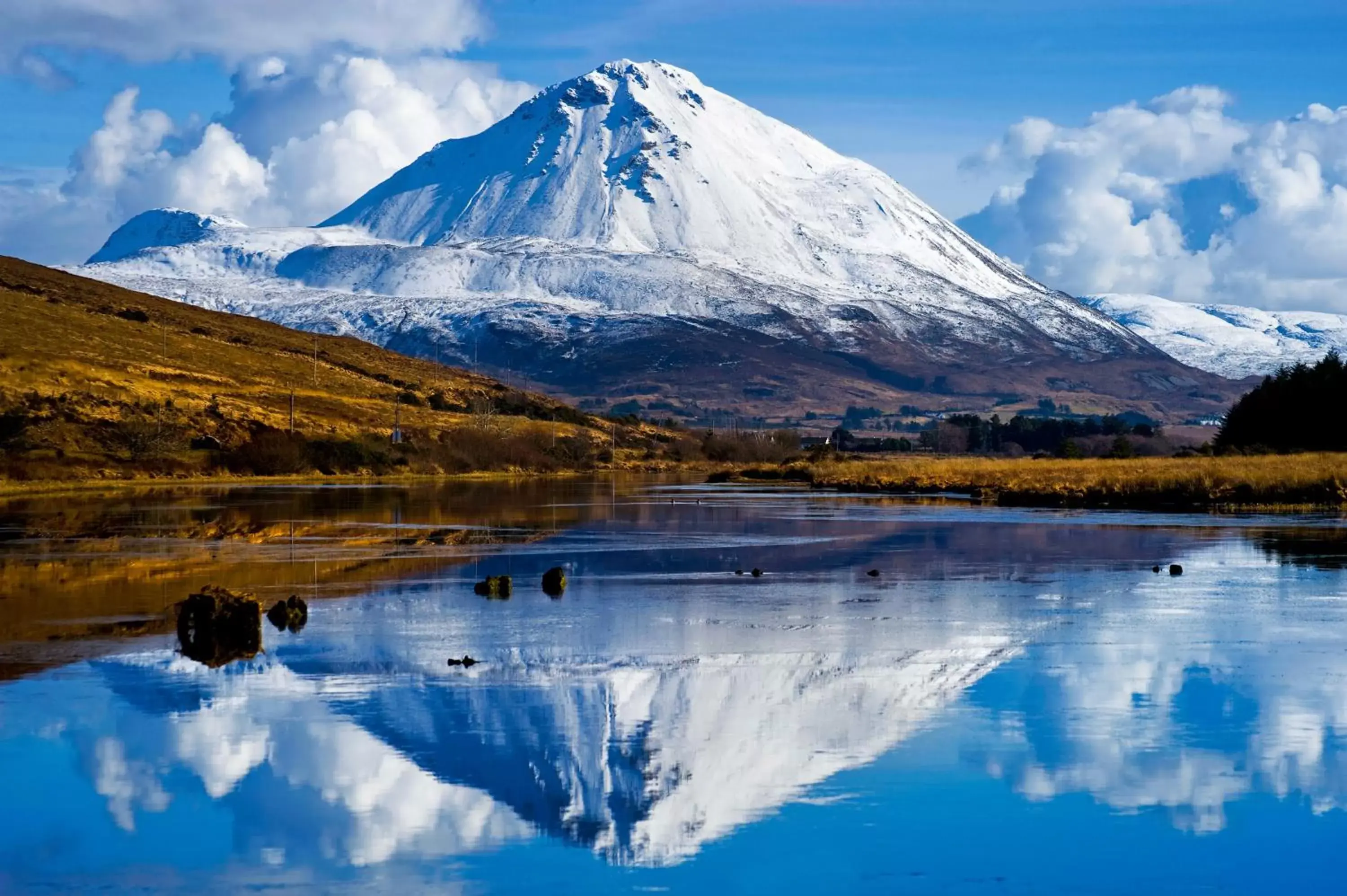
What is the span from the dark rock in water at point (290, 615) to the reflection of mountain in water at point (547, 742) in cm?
409

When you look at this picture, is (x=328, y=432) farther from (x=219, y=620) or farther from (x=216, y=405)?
(x=219, y=620)

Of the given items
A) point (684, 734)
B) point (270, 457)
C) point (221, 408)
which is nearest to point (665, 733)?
point (684, 734)

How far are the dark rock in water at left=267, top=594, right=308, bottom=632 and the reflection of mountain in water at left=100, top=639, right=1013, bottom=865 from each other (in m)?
4.09

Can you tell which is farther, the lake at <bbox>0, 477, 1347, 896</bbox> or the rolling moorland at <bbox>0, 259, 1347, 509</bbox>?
the rolling moorland at <bbox>0, 259, 1347, 509</bbox>

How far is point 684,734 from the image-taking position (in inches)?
689

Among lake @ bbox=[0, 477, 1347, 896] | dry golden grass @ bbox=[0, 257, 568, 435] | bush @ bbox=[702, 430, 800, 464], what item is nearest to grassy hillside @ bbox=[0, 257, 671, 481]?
dry golden grass @ bbox=[0, 257, 568, 435]

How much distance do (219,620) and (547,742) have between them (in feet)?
30.9

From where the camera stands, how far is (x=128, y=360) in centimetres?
13262

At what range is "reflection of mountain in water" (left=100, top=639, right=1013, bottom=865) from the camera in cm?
1410

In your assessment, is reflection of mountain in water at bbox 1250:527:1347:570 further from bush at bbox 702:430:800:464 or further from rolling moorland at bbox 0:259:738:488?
bush at bbox 702:430:800:464

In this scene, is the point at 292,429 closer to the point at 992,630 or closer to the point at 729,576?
the point at 729,576

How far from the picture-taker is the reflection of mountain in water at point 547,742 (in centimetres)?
1410

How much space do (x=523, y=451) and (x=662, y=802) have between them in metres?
124

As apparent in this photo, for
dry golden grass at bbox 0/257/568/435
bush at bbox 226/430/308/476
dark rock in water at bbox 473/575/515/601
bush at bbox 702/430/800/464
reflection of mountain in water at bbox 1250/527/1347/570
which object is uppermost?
dry golden grass at bbox 0/257/568/435
